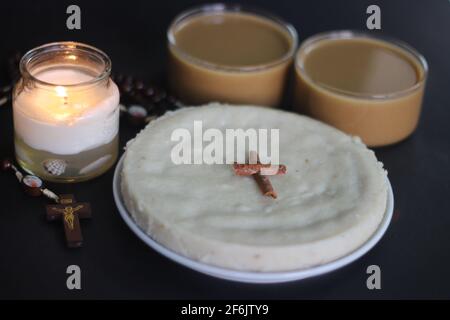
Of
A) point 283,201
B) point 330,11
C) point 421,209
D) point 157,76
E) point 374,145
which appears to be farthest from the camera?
point 330,11

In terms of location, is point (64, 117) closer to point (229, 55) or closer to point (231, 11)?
point (229, 55)

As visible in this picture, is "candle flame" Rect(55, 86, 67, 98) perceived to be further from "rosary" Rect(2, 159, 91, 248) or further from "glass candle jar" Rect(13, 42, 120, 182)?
"rosary" Rect(2, 159, 91, 248)

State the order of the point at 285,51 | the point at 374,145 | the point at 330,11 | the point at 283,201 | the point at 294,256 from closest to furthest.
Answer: the point at 294,256 < the point at 283,201 < the point at 374,145 < the point at 285,51 < the point at 330,11

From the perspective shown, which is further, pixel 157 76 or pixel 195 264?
pixel 157 76

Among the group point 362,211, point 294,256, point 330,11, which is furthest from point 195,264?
point 330,11

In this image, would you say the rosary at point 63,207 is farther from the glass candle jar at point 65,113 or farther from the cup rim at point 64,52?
the cup rim at point 64,52

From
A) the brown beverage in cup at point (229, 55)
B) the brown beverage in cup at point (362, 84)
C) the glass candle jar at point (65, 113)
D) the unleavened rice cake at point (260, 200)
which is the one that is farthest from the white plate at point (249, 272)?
the brown beverage in cup at point (229, 55)

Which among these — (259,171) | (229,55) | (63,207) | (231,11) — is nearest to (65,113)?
(63,207)

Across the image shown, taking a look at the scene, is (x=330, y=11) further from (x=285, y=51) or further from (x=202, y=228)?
(x=202, y=228)
